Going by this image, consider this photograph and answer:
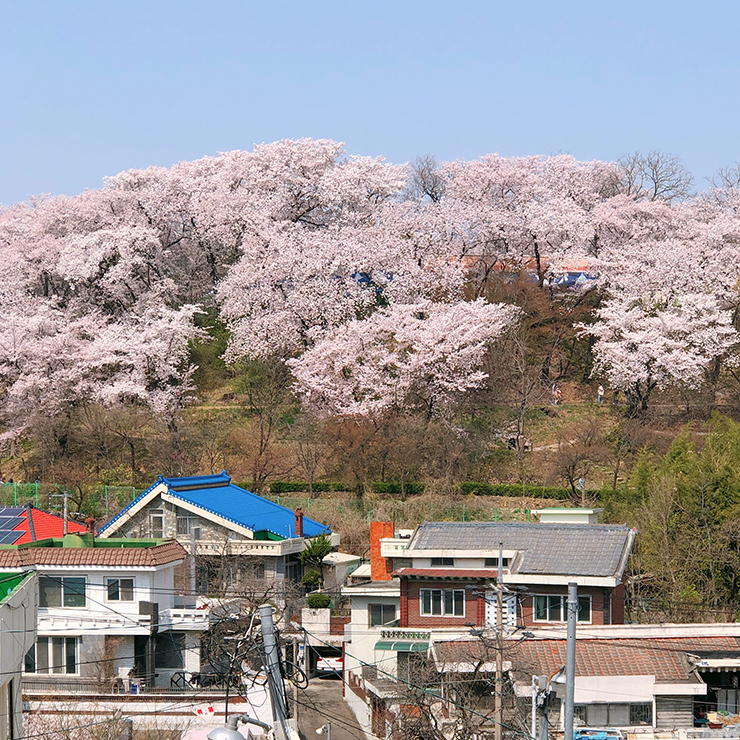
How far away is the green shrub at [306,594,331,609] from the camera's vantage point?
3159 centimetres

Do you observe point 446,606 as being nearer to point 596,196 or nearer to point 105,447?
point 105,447

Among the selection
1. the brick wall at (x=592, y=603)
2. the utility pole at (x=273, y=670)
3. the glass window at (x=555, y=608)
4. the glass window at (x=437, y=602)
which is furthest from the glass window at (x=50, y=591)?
the utility pole at (x=273, y=670)

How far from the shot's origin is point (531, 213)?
49.6 meters

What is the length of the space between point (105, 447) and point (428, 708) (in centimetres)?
2548

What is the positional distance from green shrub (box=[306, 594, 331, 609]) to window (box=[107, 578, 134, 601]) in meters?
5.63

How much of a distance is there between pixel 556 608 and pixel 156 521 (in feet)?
42.5

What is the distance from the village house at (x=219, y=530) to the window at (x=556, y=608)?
27.5 ft

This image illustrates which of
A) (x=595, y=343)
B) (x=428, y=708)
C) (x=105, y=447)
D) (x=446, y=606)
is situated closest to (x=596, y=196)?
(x=595, y=343)

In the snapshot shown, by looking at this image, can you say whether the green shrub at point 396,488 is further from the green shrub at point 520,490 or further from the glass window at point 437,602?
the glass window at point 437,602

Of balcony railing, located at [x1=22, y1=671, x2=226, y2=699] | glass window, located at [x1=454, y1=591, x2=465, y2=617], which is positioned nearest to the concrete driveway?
balcony railing, located at [x1=22, y1=671, x2=226, y2=699]

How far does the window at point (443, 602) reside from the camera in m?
27.9

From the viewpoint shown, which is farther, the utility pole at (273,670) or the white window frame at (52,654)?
the white window frame at (52,654)

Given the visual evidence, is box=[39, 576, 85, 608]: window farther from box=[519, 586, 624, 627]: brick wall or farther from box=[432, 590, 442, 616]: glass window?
box=[519, 586, 624, 627]: brick wall

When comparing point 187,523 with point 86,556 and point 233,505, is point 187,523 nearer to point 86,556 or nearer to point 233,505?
point 233,505
